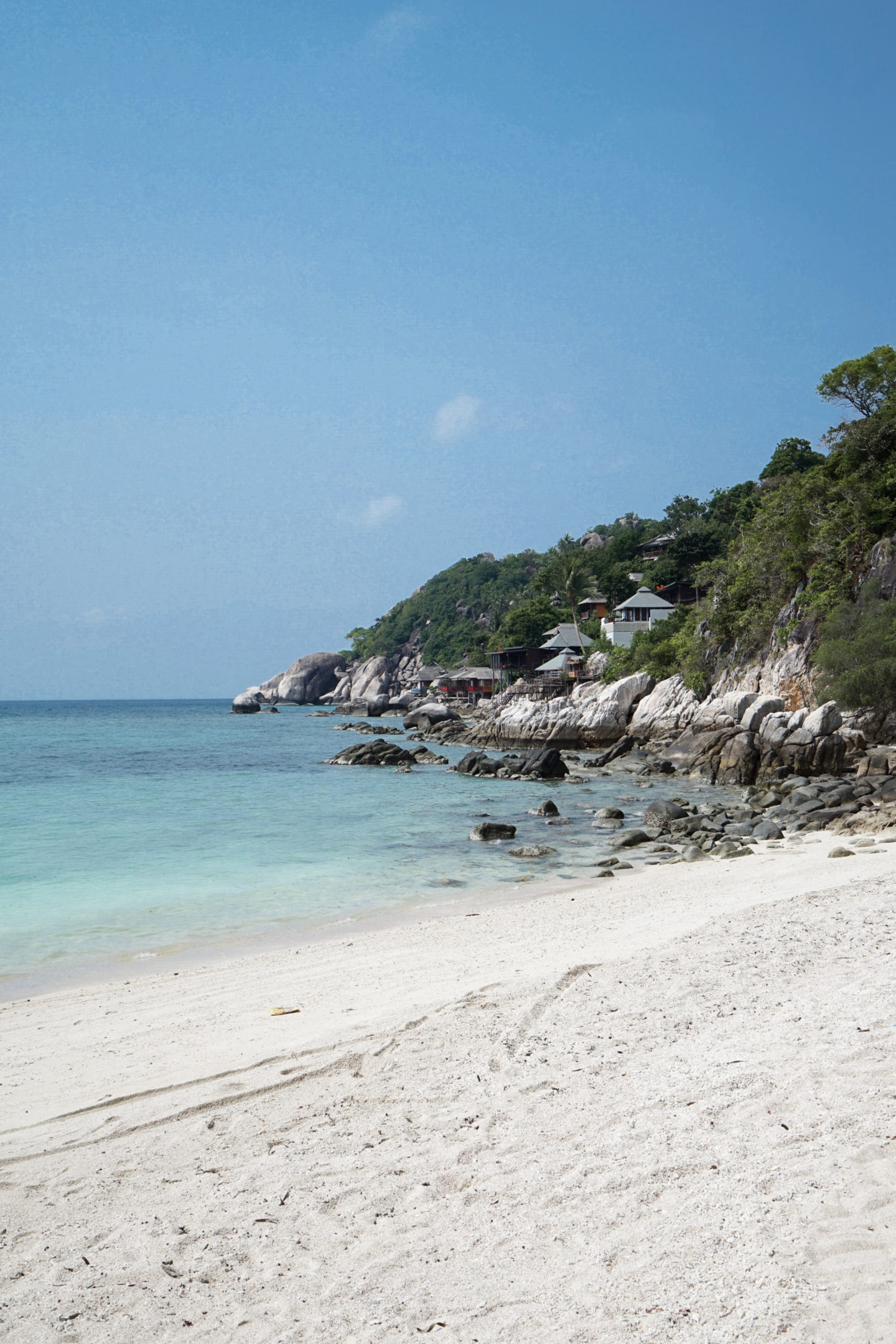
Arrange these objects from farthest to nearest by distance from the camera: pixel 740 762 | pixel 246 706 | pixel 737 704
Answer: pixel 246 706
pixel 737 704
pixel 740 762

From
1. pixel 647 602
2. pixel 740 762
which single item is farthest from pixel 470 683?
pixel 740 762

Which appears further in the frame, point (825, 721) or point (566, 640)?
point (566, 640)

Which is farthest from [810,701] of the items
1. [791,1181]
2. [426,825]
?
[791,1181]

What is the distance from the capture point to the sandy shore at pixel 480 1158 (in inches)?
131

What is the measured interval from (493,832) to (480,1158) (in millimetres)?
14949

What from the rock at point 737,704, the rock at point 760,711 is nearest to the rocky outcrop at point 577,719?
the rock at point 737,704

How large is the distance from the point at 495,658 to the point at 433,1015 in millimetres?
73679

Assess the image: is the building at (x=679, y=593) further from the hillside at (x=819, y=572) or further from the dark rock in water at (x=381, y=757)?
the dark rock in water at (x=381, y=757)

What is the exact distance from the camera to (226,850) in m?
18.4

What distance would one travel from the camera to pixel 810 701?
98.5 ft

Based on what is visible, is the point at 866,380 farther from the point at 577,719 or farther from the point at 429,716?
the point at 429,716

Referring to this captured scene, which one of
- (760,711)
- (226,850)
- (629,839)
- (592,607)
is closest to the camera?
(629,839)

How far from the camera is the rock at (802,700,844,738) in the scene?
1025 inches

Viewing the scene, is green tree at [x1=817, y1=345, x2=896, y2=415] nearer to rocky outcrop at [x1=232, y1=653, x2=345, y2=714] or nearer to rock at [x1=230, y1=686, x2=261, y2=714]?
rock at [x1=230, y1=686, x2=261, y2=714]
